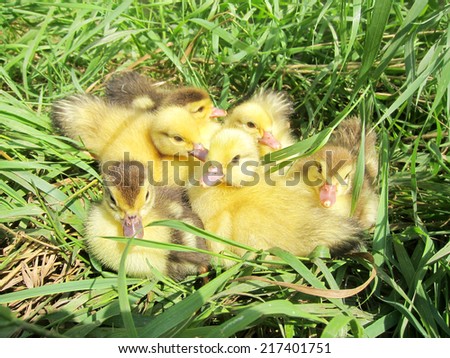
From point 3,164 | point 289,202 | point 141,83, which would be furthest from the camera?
point 141,83

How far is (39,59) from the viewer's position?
9.73 feet

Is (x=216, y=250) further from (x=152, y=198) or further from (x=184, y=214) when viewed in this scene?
(x=152, y=198)

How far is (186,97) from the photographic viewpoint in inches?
91.4

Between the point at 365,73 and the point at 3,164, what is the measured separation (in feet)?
5.05

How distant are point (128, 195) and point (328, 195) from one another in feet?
2.56

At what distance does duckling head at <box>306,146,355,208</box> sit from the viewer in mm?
1936

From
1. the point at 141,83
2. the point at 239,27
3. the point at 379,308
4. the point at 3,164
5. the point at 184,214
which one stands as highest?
the point at 239,27

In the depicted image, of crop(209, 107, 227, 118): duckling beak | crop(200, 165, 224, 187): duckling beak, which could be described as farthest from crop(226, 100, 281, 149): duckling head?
crop(200, 165, 224, 187): duckling beak

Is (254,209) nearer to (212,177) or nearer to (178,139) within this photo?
(212,177)

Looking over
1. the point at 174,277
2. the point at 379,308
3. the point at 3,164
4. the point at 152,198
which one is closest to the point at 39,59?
the point at 3,164

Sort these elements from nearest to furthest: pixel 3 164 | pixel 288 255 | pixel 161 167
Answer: pixel 288 255 < pixel 3 164 < pixel 161 167

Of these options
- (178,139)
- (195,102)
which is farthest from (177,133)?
(195,102)

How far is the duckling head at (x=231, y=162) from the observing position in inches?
77.9

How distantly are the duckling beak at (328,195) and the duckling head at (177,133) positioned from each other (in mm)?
569
